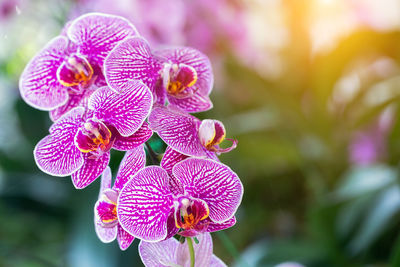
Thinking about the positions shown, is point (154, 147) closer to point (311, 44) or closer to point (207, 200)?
point (207, 200)

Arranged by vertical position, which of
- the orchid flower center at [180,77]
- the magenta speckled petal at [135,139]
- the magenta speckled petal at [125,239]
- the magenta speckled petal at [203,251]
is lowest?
the magenta speckled petal at [125,239]

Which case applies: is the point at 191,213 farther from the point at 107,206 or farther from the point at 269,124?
the point at 269,124

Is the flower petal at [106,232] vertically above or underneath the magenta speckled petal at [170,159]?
underneath

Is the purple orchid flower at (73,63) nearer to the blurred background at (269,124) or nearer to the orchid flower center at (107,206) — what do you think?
the orchid flower center at (107,206)

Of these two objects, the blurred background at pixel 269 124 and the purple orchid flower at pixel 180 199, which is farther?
the blurred background at pixel 269 124

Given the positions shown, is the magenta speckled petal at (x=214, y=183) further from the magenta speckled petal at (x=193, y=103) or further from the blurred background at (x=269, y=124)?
the blurred background at (x=269, y=124)

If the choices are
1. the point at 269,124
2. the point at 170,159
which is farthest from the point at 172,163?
the point at 269,124

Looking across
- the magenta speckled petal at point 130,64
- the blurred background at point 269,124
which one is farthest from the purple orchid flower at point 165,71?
the blurred background at point 269,124
